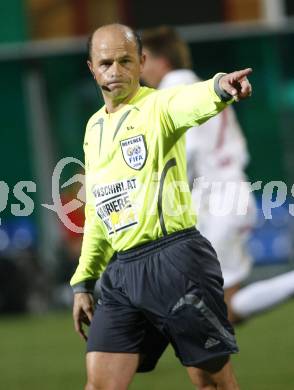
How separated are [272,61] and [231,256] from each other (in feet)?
25.2

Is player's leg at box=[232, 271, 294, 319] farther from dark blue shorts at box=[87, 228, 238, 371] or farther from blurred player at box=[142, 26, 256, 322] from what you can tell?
dark blue shorts at box=[87, 228, 238, 371]

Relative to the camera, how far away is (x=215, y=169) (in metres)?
7.16

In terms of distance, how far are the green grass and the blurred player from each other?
60 centimetres

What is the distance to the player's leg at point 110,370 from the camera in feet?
15.7

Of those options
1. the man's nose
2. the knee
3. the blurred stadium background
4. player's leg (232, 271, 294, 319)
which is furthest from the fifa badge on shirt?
the blurred stadium background

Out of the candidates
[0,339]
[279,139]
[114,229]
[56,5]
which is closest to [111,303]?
[114,229]

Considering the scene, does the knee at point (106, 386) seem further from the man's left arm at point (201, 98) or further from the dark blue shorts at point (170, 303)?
the man's left arm at point (201, 98)

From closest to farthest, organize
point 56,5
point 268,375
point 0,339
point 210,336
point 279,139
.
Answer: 1. point 210,336
2. point 268,375
3. point 0,339
4. point 279,139
5. point 56,5

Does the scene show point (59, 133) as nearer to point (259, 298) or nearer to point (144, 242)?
point (259, 298)

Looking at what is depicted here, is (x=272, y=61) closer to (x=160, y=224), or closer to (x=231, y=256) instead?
(x=231, y=256)

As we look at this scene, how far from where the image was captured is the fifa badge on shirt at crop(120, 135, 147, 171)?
4.69 metres

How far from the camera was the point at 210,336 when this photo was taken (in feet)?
15.5

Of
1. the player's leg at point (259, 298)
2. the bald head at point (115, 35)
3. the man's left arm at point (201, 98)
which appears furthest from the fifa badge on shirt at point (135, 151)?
the player's leg at point (259, 298)

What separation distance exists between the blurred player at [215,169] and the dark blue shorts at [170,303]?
2193 mm
